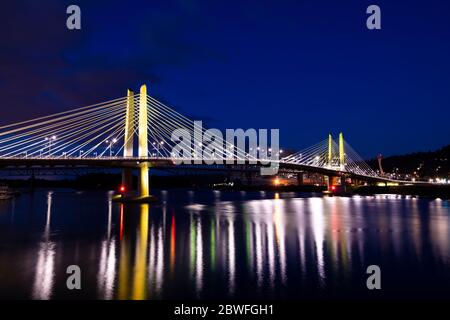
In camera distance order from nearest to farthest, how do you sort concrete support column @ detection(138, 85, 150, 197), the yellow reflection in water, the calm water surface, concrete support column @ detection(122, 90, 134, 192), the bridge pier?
the yellow reflection in water → the calm water surface → concrete support column @ detection(138, 85, 150, 197) → the bridge pier → concrete support column @ detection(122, 90, 134, 192)

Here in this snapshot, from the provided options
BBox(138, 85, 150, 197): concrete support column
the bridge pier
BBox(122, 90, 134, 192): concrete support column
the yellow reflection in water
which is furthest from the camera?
BBox(122, 90, 134, 192): concrete support column

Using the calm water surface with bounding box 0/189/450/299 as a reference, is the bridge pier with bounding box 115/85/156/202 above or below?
above

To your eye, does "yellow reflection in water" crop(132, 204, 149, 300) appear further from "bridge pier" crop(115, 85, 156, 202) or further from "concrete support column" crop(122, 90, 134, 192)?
"concrete support column" crop(122, 90, 134, 192)

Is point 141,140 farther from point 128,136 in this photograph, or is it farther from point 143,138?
point 128,136

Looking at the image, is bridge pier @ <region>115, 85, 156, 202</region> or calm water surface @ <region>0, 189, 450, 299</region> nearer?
calm water surface @ <region>0, 189, 450, 299</region>

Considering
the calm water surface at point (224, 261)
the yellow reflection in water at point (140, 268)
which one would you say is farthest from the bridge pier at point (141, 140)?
the yellow reflection in water at point (140, 268)

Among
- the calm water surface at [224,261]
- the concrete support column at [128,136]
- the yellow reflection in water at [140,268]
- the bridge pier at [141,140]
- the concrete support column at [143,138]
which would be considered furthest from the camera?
the concrete support column at [128,136]

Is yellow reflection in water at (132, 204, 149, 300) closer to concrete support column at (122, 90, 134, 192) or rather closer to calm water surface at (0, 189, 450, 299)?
calm water surface at (0, 189, 450, 299)

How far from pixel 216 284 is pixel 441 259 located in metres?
8.76

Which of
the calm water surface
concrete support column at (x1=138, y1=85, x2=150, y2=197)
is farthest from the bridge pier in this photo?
the calm water surface

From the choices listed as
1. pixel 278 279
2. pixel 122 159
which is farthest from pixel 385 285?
pixel 122 159

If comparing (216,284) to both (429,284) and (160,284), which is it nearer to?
(160,284)

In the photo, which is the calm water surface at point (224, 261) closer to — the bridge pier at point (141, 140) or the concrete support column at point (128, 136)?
the bridge pier at point (141, 140)
